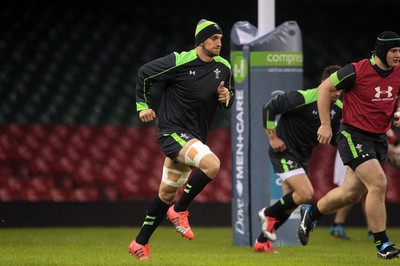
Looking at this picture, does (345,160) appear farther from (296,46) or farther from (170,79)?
(296,46)

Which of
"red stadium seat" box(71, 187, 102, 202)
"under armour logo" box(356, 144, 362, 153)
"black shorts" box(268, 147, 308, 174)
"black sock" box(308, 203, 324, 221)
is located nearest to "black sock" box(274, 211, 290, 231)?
"black shorts" box(268, 147, 308, 174)

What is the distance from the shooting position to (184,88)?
8898 mm

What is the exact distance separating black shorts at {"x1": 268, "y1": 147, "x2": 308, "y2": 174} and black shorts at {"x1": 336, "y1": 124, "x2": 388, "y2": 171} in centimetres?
140

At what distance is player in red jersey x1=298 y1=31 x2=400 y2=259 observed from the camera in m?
8.57

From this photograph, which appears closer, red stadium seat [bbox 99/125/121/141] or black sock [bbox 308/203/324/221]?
black sock [bbox 308/203/324/221]

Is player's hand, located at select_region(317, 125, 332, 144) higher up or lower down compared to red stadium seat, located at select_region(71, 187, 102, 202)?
higher up

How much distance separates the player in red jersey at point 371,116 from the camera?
857cm

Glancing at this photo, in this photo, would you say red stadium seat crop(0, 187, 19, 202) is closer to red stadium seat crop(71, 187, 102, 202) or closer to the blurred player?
red stadium seat crop(71, 187, 102, 202)

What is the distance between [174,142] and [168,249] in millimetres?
2400

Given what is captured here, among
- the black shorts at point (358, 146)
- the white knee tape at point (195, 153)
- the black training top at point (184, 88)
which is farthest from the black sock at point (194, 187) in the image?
the black shorts at point (358, 146)

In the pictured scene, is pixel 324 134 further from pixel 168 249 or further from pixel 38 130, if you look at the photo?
pixel 38 130

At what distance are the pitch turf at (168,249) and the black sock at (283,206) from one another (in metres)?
0.43

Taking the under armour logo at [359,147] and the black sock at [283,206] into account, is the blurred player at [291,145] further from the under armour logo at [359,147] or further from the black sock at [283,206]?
the under armour logo at [359,147]

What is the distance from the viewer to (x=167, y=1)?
19703 mm
